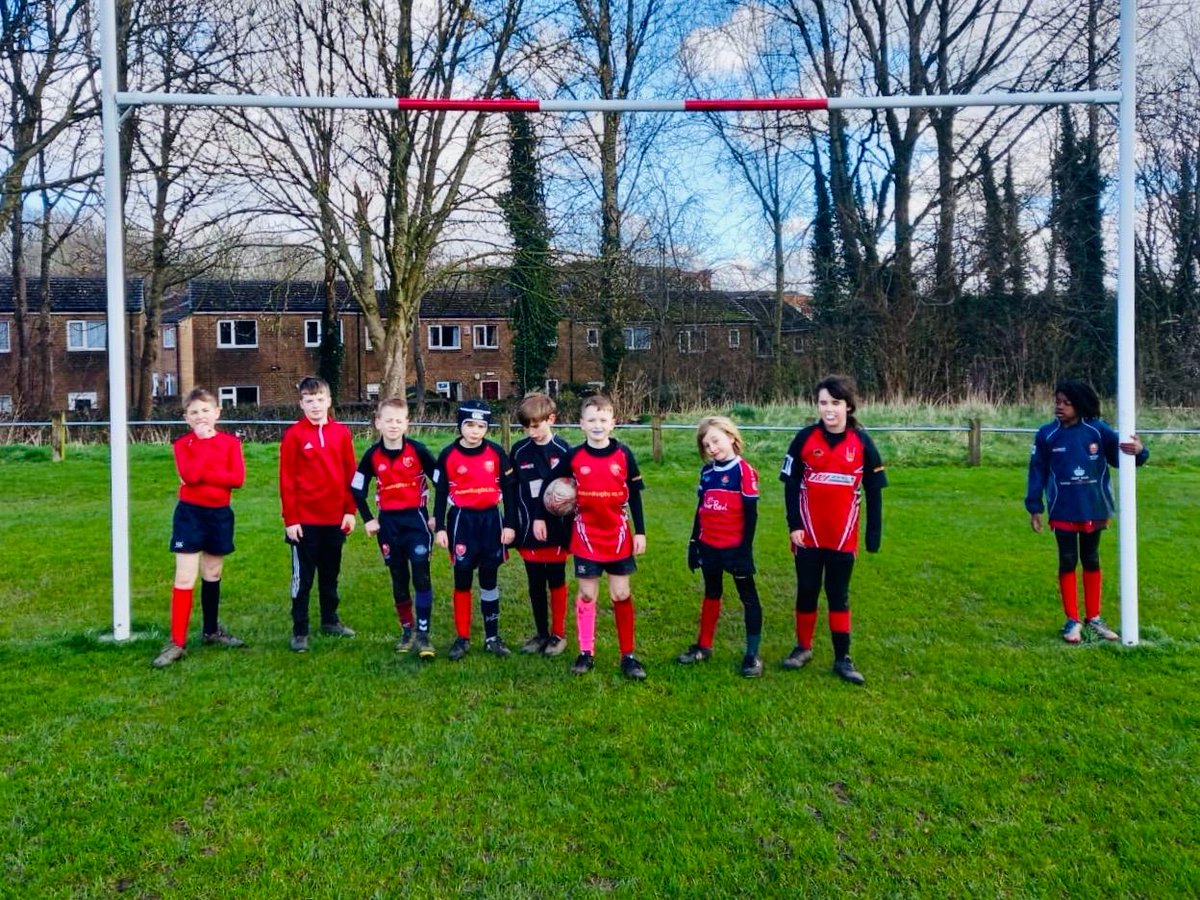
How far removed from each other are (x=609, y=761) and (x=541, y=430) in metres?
2.24

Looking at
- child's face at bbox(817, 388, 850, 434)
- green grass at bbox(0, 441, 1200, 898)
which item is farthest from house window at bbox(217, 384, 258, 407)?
child's face at bbox(817, 388, 850, 434)

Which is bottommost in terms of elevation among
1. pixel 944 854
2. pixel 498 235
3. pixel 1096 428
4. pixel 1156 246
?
pixel 944 854

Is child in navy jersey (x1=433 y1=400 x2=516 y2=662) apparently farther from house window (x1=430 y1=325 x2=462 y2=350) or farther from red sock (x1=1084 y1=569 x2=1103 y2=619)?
house window (x1=430 y1=325 x2=462 y2=350)

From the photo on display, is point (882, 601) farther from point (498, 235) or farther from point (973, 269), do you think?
point (973, 269)

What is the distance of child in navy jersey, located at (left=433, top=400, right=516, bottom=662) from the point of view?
539 centimetres

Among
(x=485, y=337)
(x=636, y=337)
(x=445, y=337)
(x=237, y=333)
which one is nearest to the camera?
(x=636, y=337)

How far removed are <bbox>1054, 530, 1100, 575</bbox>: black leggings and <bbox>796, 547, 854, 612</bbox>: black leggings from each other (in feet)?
6.04

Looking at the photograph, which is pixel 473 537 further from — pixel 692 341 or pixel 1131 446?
pixel 692 341

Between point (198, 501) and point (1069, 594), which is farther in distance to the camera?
point (1069, 594)

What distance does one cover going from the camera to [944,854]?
308 centimetres

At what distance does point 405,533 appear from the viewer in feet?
18.3

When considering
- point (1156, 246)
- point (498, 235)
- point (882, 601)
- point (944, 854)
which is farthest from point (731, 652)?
point (1156, 246)

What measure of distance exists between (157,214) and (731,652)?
60.5 ft

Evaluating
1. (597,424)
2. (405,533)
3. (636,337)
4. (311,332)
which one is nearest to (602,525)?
(597,424)
